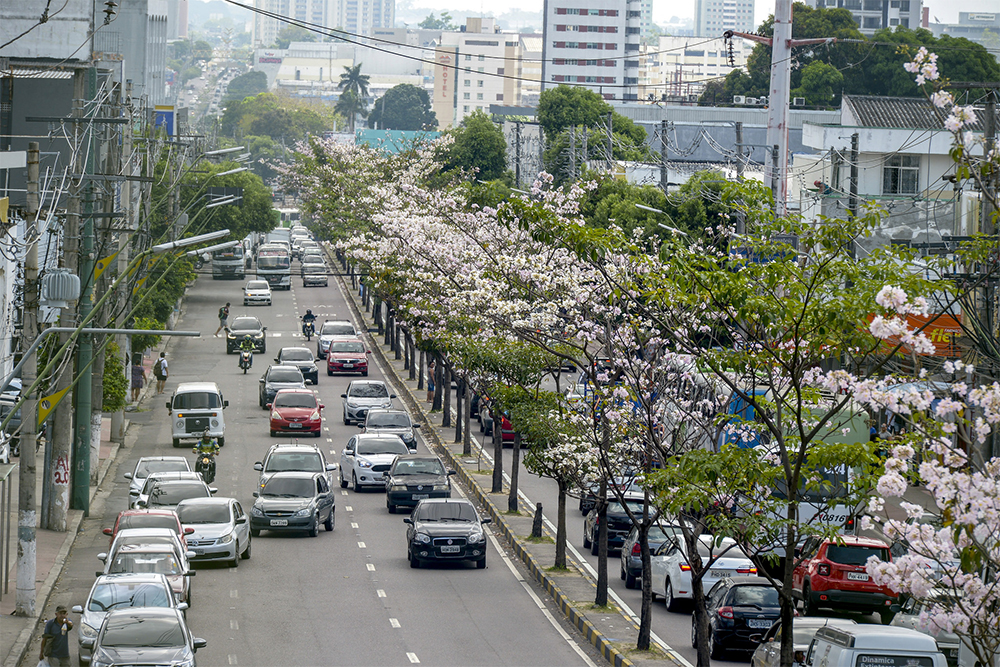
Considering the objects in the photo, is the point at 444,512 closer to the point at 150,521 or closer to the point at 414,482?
the point at 414,482

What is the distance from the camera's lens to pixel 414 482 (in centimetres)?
3412

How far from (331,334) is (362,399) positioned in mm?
14778

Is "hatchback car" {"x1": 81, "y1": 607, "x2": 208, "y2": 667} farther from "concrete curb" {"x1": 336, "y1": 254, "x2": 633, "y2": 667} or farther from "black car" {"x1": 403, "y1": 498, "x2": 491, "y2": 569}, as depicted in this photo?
"black car" {"x1": 403, "y1": 498, "x2": 491, "y2": 569}

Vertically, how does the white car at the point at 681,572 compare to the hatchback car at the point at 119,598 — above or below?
below

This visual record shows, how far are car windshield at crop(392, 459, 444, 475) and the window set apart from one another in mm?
26951

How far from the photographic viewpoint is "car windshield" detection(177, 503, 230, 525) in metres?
27.4

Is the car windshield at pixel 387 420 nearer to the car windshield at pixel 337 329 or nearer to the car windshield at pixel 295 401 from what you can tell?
the car windshield at pixel 295 401

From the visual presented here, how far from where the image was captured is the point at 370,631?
22781 millimetres

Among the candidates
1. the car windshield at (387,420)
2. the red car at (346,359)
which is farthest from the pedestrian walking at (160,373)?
the car windshield at (387,420)

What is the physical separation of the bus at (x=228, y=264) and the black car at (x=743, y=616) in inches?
2647

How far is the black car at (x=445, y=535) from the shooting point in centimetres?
2817

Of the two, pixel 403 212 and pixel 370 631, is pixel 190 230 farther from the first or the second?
pixel 370 631

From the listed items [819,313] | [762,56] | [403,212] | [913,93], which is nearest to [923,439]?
[819,313]

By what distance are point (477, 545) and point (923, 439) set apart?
16.4 meters
